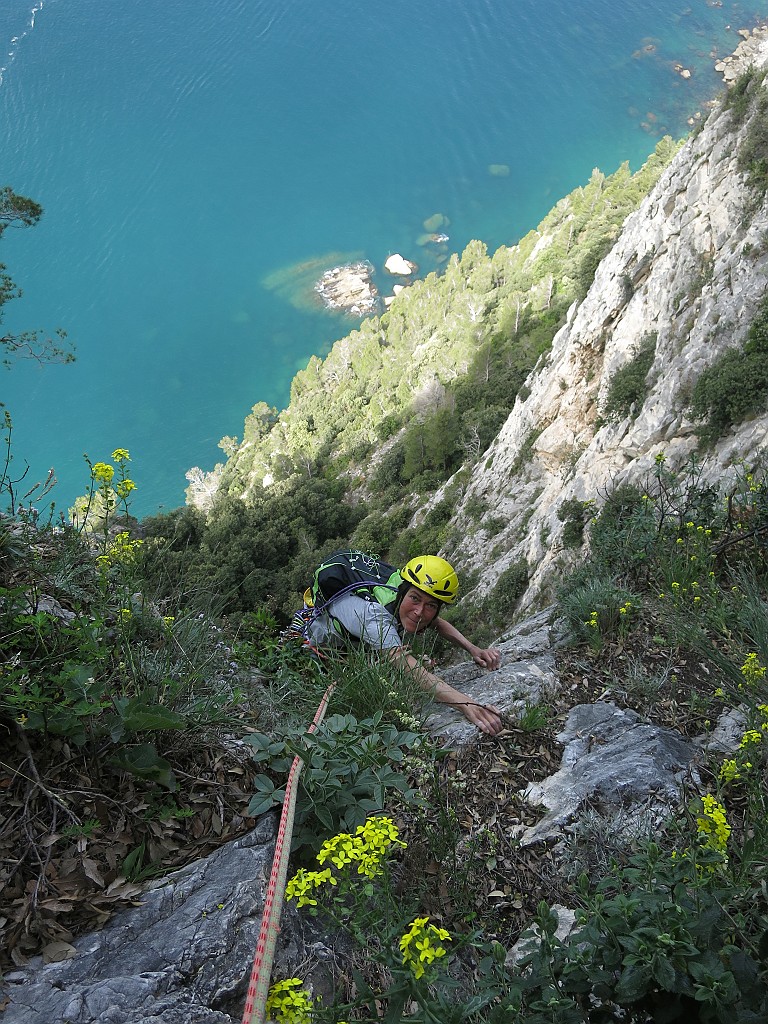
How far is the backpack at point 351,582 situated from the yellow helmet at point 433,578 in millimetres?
150

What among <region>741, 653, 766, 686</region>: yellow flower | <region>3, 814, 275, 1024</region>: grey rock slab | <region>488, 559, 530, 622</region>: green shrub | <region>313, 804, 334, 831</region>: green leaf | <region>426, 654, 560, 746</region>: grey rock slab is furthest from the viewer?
<region>488, 559, 530, 622</region>: green shrub

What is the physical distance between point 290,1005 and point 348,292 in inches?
3768

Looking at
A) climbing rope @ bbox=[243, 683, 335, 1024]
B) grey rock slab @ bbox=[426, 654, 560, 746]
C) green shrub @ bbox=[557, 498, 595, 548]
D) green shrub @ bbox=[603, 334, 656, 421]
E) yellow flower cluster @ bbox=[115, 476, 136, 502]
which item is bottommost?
climbing rope @ bbox=[243, 683, 335, 1024]

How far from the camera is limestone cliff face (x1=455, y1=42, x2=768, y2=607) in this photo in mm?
16359

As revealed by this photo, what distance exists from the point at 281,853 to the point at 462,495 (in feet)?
115

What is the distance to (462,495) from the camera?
36.9m

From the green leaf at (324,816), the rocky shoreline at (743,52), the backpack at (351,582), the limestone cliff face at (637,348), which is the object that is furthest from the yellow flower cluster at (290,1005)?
the rocky shoreline at (743,52)

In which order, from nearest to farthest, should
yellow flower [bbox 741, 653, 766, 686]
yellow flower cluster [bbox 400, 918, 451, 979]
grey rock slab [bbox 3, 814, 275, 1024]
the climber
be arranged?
yellow flower cluster [bbox 400, 918, 451, 979] → grey rock slab [bbox 3, 814, 275, 1024] → yellow flower [bbox 741, 653, 766, 686] → the climber

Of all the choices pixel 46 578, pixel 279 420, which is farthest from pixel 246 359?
pixel 46 578

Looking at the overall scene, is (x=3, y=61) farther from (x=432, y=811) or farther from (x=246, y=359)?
(x=432, y=811)

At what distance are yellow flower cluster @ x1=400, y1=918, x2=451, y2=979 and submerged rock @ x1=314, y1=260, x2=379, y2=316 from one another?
94343mm

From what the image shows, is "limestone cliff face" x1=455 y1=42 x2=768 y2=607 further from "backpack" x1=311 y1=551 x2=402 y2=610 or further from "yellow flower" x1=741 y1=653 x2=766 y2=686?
"yellow flower" x1=741 y1=653 x2=766 y2=686

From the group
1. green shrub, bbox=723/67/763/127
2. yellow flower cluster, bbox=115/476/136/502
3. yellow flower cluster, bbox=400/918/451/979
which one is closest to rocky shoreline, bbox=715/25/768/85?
green shrub, bbox=723/67/763/127

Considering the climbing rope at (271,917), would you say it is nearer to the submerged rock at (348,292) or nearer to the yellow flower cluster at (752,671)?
the yellow flower cluster at (752,671)
